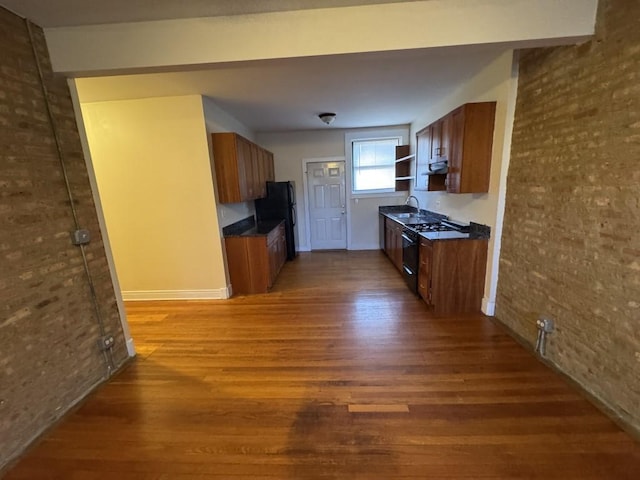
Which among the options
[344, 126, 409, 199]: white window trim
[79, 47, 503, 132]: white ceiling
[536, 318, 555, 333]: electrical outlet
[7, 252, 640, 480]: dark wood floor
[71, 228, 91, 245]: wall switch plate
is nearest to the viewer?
[7, 252, 640, 480]: dark wood floor

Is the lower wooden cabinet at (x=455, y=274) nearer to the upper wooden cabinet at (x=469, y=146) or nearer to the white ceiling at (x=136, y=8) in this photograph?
the upper wooden cabinet at (x=469, y=146)

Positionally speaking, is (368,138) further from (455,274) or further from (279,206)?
(455,274)

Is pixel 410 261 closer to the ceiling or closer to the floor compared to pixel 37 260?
closer to the floor

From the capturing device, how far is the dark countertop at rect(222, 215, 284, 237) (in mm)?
3910

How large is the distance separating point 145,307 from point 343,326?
8.70 ft

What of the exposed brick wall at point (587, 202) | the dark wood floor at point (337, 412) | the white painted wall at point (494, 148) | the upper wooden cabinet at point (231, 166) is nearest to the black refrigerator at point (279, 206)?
the upper wooden cabinet at point (231, 166)

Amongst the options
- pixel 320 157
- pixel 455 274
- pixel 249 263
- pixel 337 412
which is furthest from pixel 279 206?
pixel 337 412

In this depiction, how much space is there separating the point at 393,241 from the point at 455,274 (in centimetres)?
181

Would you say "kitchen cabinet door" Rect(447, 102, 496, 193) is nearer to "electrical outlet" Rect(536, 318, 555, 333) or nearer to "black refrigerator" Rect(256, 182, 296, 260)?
"electrical outlet" Rect(536, 318, 555, 333)

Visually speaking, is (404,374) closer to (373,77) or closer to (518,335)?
(518,335)

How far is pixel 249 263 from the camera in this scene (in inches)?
155

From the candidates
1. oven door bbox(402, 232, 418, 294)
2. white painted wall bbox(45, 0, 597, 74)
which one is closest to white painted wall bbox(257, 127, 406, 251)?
oven door bbox(402, 232, 418, 294)

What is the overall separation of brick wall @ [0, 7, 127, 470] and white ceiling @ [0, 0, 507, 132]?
46 centimetres

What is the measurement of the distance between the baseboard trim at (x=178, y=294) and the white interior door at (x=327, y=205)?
2.88 m
